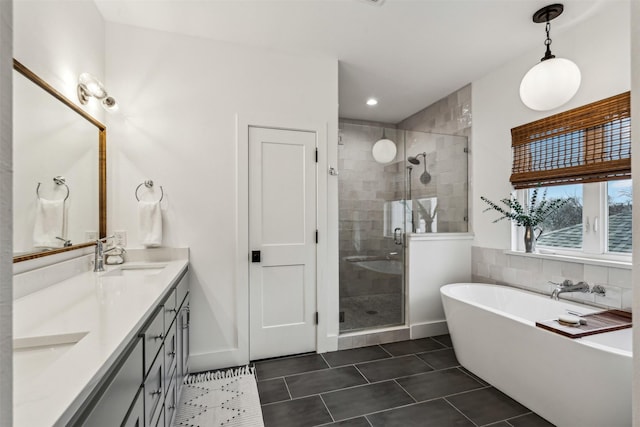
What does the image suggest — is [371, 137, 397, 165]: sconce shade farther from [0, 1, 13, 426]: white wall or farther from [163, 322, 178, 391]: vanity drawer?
[0, 1, 13, 426]: white wall

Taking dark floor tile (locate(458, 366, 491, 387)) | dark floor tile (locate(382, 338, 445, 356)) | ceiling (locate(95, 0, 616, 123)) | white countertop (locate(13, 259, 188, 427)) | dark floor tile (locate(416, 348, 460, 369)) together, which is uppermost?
ceiling (locate(95, 0, 616, 123))

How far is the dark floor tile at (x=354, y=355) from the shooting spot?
2605mm

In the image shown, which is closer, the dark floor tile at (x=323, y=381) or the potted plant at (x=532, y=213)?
the dark floor tile at (x=323, y=381)

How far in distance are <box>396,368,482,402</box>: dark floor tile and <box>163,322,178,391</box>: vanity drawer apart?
1.58 m

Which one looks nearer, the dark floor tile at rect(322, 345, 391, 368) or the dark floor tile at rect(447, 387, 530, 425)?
the dark floor tile at rect(447, 387, 530, 425)

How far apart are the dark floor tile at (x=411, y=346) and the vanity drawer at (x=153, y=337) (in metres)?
2.08

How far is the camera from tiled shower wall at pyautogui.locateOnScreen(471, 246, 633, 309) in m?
2.14

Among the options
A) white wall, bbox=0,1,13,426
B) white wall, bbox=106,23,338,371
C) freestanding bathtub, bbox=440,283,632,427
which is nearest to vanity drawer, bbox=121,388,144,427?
white wall, bbox=0,1,13,426

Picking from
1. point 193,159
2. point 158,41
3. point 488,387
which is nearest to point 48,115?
point 193,159

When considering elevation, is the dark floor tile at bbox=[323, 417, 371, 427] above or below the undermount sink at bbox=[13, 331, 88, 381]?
below

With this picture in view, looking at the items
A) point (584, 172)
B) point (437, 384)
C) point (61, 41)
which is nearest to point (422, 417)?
point (437, 384)

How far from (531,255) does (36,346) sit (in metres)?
3.26

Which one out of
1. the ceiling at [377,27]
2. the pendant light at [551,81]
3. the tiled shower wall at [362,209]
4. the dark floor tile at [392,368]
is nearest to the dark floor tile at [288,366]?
the dark floor tile at [392,368]

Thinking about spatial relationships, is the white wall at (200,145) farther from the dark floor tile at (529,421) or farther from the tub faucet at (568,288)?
the tub faucet at (568,288)
